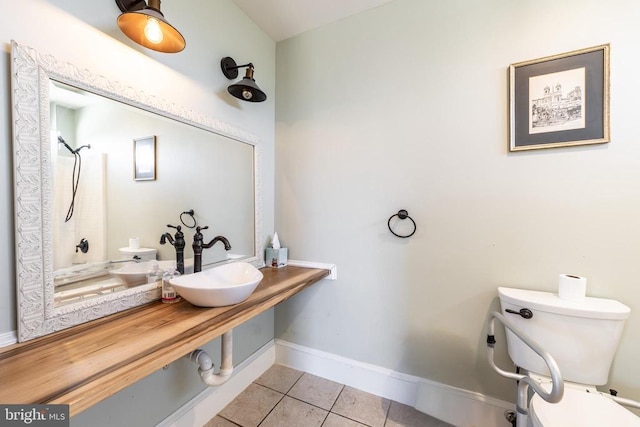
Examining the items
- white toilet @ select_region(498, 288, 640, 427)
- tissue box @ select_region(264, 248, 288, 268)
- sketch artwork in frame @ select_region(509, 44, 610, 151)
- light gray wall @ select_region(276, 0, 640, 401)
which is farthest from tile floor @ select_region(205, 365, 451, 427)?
sketch artwork in frame @ select_region(509, 44, 610, 151)

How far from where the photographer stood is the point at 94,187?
104 centimetres

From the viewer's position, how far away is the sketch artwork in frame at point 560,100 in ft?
3.96

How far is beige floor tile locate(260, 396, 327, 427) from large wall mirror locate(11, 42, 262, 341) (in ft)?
3.29

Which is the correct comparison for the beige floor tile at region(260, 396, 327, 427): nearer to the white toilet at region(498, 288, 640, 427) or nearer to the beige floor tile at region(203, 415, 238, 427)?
the beige floor tile at region(203, 415, 238, 427)

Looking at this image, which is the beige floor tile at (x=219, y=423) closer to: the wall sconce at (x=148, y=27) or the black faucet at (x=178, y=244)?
the black faucet at (x=178, y=244)

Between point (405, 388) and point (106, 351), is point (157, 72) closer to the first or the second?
point (106, 351)

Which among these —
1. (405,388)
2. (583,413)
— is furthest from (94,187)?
(583,413)

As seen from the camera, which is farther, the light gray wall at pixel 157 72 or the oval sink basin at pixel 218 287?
the oval sink basin at pixel 218 287

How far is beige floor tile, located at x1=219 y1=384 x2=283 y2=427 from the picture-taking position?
1507 mm

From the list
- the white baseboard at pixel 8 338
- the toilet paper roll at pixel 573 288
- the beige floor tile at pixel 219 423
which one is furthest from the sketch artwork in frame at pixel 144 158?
the toilet paper roll at pixel 573 288

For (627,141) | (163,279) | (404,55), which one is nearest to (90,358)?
(163,279)

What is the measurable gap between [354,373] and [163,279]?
4.60 feet

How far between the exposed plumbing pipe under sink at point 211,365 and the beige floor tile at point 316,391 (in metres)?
0.73
